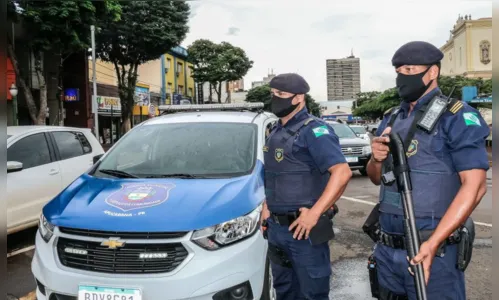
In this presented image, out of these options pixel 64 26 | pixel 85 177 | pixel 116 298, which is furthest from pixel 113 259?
pixel 64 26

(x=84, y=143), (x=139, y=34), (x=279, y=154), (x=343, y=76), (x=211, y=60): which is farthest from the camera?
(x=343, y=76)

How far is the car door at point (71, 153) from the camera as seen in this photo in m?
6.07

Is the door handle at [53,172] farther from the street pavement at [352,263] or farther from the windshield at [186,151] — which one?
the windshield at [186,151]

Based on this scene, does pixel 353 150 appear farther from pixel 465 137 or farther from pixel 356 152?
pixel 465 137

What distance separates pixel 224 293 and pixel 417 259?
128cm

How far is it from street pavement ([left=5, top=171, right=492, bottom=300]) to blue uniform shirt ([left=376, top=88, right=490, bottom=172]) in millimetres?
2159

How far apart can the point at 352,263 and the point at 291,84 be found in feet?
8.41

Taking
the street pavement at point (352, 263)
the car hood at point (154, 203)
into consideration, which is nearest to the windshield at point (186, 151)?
the car hood at point (154, 203)

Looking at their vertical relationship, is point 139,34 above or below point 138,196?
above

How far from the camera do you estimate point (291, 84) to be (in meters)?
2.95

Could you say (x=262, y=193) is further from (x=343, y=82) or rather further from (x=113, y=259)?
(x=343, y=82)

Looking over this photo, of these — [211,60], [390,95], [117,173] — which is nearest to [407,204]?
[117,173]

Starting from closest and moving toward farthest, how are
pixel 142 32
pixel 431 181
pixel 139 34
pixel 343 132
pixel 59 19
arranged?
pixel 431 181 → pixel 343 132 → pixel 59 19 → pixel 142 32 → pixel 139 34

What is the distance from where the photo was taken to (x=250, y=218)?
2977mm
